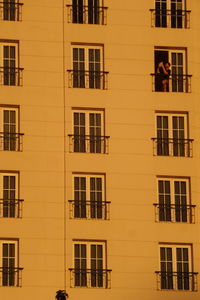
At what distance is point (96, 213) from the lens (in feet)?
191

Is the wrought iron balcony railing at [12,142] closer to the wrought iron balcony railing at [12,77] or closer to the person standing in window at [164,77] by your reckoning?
the wrought iron balcony railing at [12,77]

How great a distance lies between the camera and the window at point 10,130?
58125 mm

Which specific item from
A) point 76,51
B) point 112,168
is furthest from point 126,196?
point 76,51

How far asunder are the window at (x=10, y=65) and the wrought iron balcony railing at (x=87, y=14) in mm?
2619

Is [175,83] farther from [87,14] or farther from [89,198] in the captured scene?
[89,198]

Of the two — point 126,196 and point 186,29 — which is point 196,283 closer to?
point 126,196

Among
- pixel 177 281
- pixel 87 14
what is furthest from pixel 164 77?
pixel 177 281

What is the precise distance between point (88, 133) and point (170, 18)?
19.7 ft

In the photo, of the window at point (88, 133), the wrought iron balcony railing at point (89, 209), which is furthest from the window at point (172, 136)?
the wrought iron balcony railing at point (89, 209)

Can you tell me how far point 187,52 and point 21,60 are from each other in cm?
686

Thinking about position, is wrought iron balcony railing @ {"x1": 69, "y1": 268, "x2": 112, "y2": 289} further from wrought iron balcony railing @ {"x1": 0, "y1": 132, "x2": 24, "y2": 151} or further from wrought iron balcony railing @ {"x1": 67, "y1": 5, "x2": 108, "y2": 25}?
wrought iron balcony railing @ {"x1": 67, "y1": 5, "x2": 108, "y2": 25}

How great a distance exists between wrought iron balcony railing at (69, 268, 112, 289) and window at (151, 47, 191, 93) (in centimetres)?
786

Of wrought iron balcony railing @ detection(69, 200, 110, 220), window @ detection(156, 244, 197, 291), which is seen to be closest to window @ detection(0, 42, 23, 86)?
wrought iron balcony railing @ detection(69, 200, 110, 220)

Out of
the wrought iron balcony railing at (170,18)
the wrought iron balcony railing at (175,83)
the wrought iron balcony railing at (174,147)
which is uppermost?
the wrought iron balcony railing at (170,18)
